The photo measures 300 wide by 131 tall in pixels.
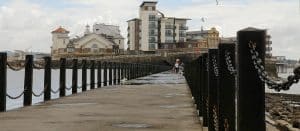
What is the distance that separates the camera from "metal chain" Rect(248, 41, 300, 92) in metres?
3.60

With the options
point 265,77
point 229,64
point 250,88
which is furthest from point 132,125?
point 265,77

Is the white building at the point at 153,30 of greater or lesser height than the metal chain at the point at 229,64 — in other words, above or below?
above

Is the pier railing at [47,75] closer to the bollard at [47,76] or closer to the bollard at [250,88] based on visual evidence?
the bollard at [47,76]

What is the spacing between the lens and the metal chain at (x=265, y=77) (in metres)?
3.60

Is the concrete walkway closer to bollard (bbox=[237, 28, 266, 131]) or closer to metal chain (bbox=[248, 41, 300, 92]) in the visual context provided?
bollard (bbox=[237, 28, 266, 131])

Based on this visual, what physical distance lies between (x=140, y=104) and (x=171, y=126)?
4807 mm

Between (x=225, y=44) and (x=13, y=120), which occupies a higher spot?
(x=225, y=44)

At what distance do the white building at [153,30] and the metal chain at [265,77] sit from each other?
533 ft

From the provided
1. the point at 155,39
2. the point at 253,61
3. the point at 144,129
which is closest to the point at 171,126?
the point at 144,129

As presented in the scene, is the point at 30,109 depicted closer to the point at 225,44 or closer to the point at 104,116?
the point at 104,116

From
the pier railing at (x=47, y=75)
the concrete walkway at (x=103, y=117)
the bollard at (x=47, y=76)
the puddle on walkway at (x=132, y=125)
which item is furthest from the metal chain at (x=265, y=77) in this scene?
the bollard at (x=47, y=76)

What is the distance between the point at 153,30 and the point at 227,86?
168 meters

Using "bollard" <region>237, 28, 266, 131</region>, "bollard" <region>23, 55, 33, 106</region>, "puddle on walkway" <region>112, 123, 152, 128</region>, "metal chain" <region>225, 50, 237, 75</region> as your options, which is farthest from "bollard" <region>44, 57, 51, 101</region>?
"bollard" <region>237, 28, 266, 131</region>

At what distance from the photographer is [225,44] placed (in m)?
5.73
